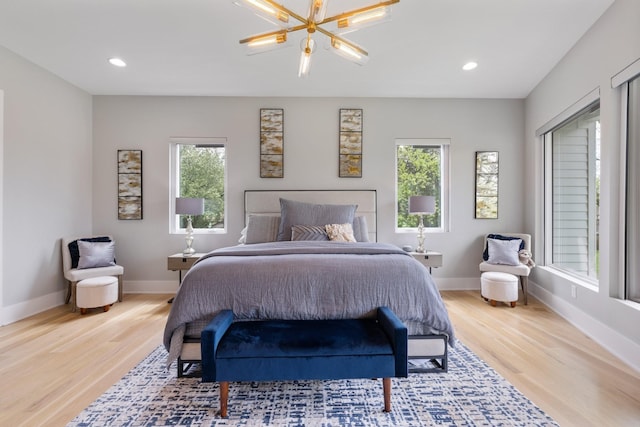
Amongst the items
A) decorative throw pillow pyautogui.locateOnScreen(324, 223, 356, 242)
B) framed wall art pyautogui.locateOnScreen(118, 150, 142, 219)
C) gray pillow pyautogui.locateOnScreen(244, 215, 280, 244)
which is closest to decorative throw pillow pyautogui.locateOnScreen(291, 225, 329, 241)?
decorative throw pillow pyautogui.locateOnScreen(324, 223, 356, 242)

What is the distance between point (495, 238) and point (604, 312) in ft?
4.84

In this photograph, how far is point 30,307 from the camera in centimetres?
327

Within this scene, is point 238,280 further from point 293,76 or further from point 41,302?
point 41,302

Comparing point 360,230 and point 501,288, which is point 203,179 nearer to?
point 360,230

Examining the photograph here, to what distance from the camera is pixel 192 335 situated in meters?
2.00

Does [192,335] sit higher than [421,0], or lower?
lower

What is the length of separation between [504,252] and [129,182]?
15.9ft

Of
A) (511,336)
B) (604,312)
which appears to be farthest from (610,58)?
(511,336)

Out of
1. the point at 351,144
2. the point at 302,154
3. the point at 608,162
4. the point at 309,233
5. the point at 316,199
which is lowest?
the point at 309,233

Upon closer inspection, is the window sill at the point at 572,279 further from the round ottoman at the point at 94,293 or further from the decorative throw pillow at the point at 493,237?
the round ottoman at the point at 94,293

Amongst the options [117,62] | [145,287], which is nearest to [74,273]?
[145,287]

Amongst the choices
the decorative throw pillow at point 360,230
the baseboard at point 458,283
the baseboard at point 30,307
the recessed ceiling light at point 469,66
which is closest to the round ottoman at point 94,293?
the baseboard at point 30,307

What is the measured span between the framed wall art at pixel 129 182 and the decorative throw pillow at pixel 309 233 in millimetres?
2277

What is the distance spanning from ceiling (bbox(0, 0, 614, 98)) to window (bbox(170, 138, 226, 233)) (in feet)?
2.48
